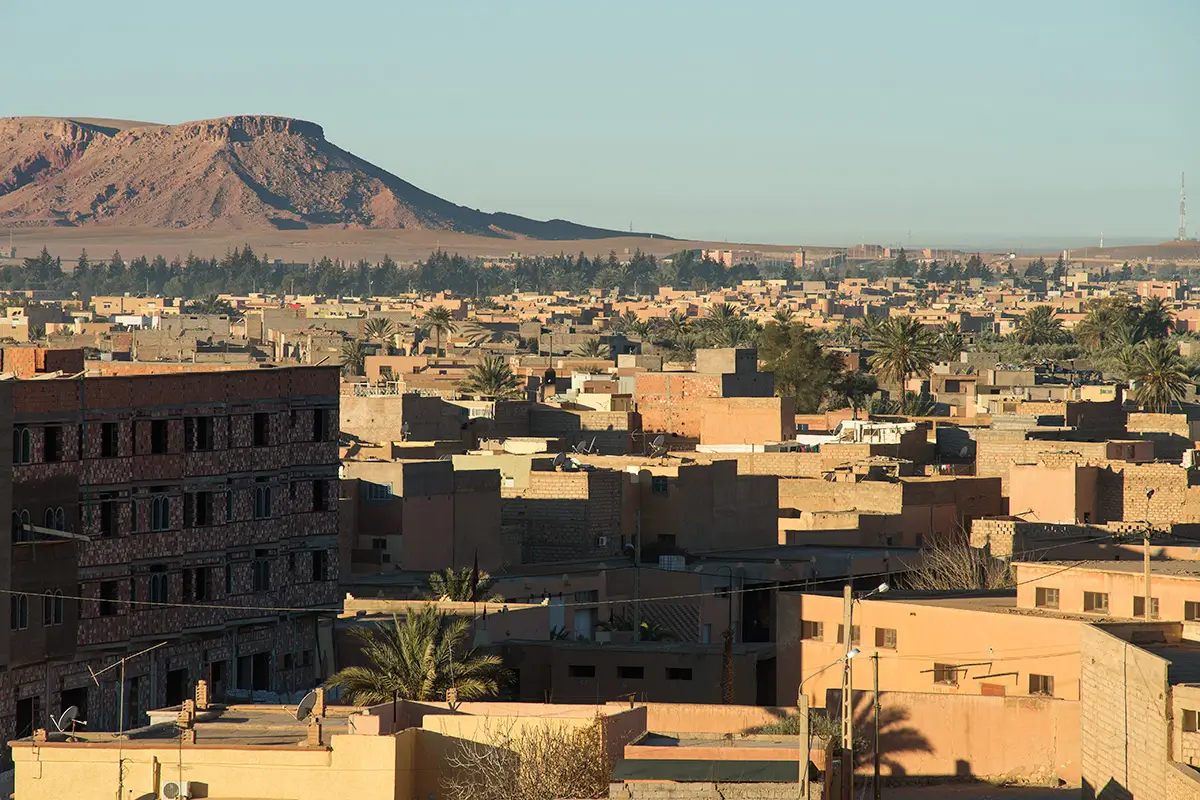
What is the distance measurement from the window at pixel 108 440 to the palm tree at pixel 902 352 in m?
47.6

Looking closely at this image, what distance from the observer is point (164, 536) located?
95.7 ft

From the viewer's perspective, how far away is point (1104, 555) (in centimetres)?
3472

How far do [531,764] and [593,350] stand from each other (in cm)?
7209

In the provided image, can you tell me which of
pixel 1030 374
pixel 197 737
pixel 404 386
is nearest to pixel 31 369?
pixel 197 737

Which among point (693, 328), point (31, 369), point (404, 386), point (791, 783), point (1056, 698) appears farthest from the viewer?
point (693, 328)

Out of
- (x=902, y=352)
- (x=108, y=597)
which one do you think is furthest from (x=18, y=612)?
(x=902, y=352)

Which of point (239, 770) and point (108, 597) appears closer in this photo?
point (239, 770)

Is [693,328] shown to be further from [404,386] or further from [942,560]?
[942,560]

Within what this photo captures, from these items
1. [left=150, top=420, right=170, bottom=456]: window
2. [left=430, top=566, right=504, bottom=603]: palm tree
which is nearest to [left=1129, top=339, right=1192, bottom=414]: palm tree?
[left=430, top=566, right=504, bottom=603]: palm tree

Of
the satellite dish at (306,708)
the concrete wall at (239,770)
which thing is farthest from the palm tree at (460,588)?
the concrete wall at (239,770)

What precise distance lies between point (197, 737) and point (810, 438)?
35.1 metres

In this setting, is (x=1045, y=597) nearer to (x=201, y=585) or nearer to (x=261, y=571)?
(x=261, y=571)

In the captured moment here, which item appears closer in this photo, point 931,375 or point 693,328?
point 931,375

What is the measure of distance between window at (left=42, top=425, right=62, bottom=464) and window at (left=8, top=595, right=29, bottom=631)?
1.68 meters
